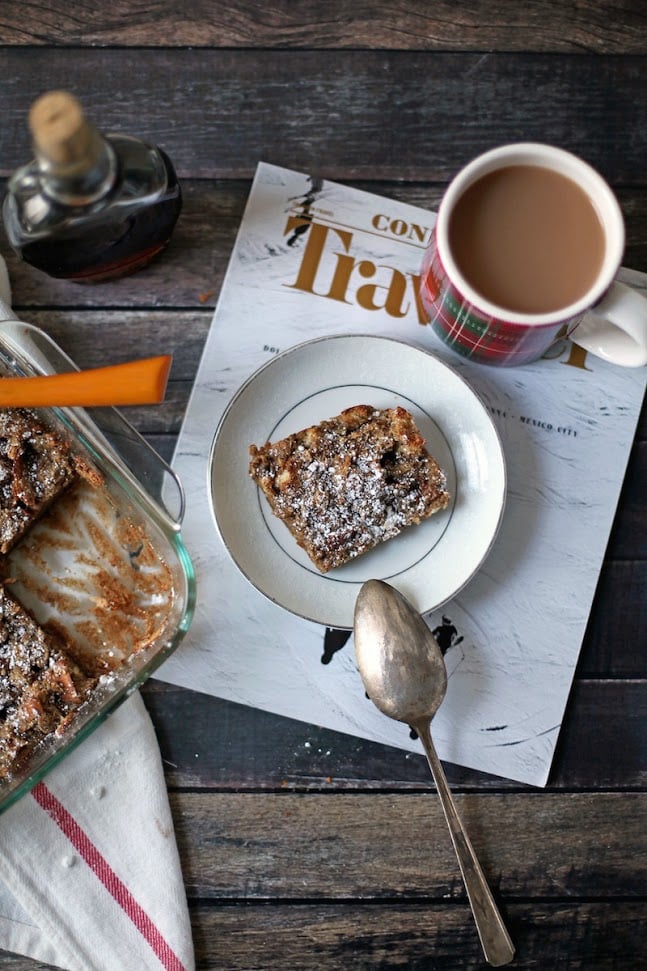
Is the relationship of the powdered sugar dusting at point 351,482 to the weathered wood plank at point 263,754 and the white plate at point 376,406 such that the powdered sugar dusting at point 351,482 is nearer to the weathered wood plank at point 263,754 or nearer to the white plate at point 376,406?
the white plate at point 376,406

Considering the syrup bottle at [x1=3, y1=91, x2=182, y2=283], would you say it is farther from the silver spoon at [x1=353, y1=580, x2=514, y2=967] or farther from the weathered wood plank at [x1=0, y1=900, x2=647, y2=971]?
the weathered wood plank at [x1=0, y1=900, x2=647, y2=971]

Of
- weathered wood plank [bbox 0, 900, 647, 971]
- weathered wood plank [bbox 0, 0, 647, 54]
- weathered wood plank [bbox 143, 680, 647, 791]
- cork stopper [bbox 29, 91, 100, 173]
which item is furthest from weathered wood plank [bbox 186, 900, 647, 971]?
weathered wood plank [bbox 0, 0, 647, 54]

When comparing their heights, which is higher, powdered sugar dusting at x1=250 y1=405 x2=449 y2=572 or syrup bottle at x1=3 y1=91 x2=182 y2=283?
syrup bottle at x1=3 y1=91 x2=182 y2=283

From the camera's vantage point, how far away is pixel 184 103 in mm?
1248

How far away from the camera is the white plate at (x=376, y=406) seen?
3.82 feet

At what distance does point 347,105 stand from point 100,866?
1.18m

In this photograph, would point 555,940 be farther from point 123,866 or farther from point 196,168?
point 196,168

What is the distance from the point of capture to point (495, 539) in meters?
1.20

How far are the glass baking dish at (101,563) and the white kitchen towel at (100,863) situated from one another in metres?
0.07

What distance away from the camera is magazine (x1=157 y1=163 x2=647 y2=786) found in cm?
121

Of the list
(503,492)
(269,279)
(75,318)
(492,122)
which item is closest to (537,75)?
(492,122)

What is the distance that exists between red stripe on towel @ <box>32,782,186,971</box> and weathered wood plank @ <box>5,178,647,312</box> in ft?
2.35

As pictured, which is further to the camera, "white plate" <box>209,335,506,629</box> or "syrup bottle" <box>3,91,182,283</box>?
"white plate" <box>209,335,506,629</box>

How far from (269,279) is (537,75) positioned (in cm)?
51
